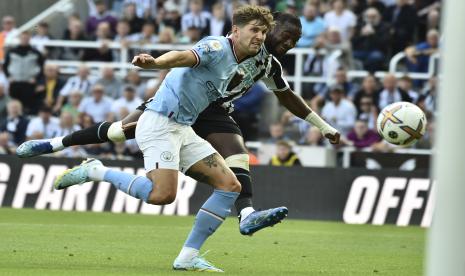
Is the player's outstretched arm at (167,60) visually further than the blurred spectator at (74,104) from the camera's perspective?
No

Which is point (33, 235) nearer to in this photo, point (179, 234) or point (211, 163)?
point (179, 234)

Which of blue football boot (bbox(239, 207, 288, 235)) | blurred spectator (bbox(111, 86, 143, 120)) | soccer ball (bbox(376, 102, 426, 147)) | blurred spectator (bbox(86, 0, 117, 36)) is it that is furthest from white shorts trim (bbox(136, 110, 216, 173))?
blurred spectator (bbox(86, 0, 117, 36))

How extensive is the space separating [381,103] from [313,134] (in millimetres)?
1314

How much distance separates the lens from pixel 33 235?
11.2 metres

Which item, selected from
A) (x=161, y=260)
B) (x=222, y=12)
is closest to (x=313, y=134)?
(x=222, y=12)

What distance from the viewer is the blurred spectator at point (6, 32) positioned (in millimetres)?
20364

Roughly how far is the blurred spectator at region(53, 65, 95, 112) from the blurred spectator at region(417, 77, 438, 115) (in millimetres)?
5919

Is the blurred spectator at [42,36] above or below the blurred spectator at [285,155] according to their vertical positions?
above

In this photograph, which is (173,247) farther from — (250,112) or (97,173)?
(250,112)

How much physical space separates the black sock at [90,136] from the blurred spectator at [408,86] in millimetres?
9071

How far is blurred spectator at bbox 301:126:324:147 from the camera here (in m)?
17.7

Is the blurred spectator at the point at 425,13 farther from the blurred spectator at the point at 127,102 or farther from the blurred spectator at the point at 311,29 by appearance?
the blurred spectator at the point at 127,102

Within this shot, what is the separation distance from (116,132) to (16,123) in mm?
9403

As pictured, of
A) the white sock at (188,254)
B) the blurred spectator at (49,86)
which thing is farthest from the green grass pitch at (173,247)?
the blurred spectator at (49,86)
